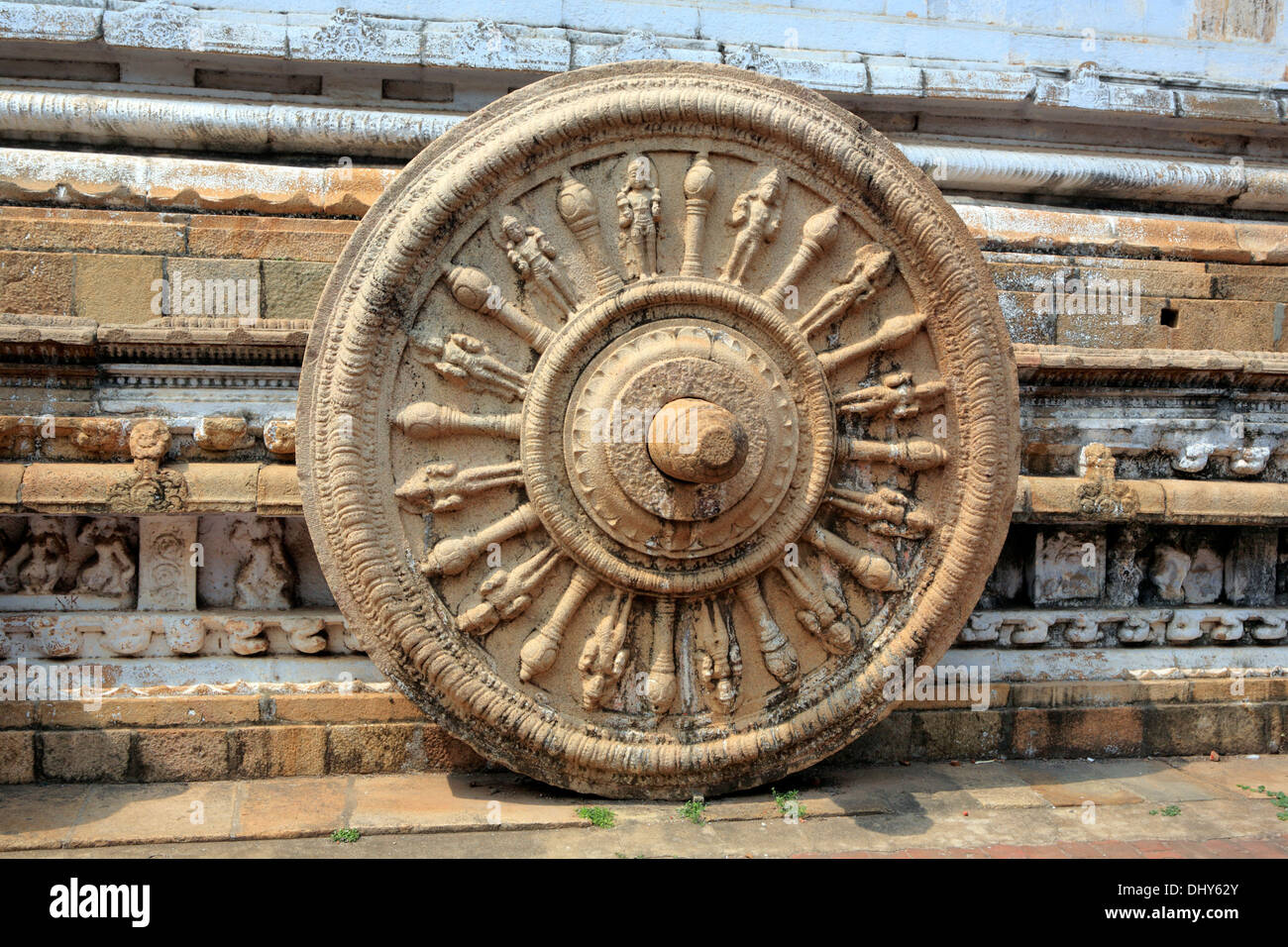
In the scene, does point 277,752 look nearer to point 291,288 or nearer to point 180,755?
point 180,755

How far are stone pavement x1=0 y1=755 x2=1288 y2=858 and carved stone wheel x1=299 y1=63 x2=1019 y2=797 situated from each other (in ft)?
0.76

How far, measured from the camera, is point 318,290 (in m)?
4.80

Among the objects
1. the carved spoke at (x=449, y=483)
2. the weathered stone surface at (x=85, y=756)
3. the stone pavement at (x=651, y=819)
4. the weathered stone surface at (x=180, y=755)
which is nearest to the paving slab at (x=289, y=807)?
the stone pavement at (x=651, y=819)

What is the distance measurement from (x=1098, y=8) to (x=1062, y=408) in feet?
9.02

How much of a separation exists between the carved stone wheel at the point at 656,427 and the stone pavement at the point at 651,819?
0.76 feet

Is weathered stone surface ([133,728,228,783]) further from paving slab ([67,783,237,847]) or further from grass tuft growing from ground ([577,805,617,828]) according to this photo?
grass tuft growing from ground ([577,805,617,828])

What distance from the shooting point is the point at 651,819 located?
168 inches

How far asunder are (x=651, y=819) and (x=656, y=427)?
162 centimetres

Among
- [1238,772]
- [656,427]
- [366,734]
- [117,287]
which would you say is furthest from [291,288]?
[1238,772]

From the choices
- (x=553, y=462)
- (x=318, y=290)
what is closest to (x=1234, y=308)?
(x=553, y=462)

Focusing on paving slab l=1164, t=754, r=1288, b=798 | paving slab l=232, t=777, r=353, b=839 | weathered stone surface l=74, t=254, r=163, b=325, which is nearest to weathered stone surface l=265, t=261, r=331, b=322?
weathered stone surface l=74, t=254, r=163, b=325

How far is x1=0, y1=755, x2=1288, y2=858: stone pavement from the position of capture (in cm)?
398

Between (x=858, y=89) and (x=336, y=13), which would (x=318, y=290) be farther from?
(x=858, y=89)

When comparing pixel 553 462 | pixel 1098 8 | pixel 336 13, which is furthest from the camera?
pixel 1098 8
